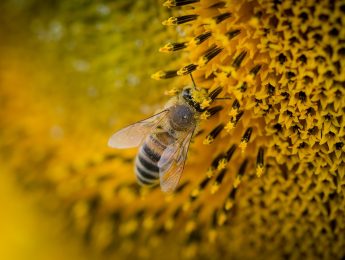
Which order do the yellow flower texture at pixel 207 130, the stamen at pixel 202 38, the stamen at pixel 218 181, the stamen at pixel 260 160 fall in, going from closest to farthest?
the yellow flower texture at pixel 207 130
the stamen at pixel 202 38
the stamen at pixel 260 160
the stamen at pixel 218 181

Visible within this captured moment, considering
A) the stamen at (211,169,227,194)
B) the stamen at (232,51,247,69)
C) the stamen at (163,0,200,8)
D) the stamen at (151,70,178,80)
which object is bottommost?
the stamen at (211,169,227,194)

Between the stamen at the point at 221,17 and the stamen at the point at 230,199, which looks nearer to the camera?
the stamen at the point at 221,17

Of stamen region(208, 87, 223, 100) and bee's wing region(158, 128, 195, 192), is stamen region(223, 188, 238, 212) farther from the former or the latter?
stamen region(208, 87, 223, 100)

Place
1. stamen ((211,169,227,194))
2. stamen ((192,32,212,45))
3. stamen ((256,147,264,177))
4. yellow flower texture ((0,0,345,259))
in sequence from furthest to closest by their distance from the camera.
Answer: stamen ((211,169,227,194)) < stamen ((256,147,264,177)) < stamen ((192,32,212,45)) < yellow flower texture ((0,0,345,259))

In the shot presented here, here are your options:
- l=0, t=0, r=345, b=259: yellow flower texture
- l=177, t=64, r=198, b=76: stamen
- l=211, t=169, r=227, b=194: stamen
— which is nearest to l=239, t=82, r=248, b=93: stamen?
l=0, t=0, r=345, b=259: yellow flower texture

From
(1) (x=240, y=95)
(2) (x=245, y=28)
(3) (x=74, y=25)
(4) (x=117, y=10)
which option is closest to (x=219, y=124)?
(1) (x=240, y=95)

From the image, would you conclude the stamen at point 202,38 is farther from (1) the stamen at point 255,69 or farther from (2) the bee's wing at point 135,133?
(2) the bee's wing at point 135,133

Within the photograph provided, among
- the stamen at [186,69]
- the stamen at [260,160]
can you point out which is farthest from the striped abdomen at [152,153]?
the stamen at [260,160]
